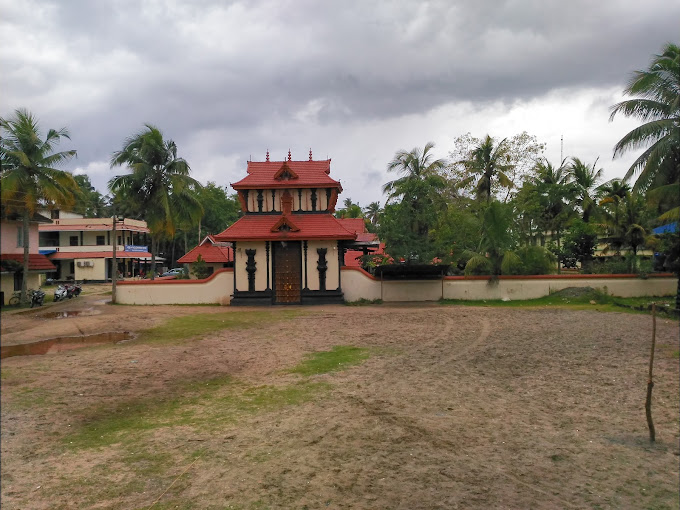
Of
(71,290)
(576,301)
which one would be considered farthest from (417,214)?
(71,290)

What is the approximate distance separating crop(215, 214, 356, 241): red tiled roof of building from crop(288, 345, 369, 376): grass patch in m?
11.8

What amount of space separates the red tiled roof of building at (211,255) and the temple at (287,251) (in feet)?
28.0

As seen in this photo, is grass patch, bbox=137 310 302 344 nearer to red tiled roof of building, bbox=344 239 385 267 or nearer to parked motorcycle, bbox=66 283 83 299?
parked motorcycle, bbox=66 283 83 299

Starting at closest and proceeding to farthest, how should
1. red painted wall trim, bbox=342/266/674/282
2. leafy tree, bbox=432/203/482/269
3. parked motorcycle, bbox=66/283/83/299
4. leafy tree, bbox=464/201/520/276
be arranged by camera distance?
1. parked motorcycle, bbox=66/283/83/299
2. leafy tree, bbox=464/201/520/276
3. red painted wall trim, bbox=342/266/674/282
4. leafy tree, bbox=432/203/482/269

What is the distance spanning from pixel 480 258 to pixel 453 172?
14935 mm

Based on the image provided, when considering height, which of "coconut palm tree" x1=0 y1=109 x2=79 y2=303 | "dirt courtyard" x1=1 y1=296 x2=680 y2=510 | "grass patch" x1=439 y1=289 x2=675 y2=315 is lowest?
"dirt courtyard" x1=1 y1=296 x2=680 y2=510

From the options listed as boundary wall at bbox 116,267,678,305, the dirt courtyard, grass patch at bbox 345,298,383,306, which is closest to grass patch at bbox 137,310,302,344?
the dirt courtyard

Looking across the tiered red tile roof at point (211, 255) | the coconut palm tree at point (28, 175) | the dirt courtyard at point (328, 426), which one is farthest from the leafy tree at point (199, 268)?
the coconut palm tree at point (28, 175)

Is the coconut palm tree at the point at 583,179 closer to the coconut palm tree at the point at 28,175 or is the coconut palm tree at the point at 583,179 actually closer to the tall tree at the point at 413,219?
the tall tree at the point at 413,219

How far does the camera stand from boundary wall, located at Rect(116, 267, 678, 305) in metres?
24.5

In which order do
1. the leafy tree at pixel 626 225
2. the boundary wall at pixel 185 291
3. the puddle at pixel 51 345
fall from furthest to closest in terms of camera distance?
the leafy tree at pixel 626 225 < the boundary wall at pixel 185 291 < the puddle at pixel 51 345

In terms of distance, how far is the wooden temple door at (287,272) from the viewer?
24.7m

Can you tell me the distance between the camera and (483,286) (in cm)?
2497

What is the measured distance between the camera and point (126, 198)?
28359mm
